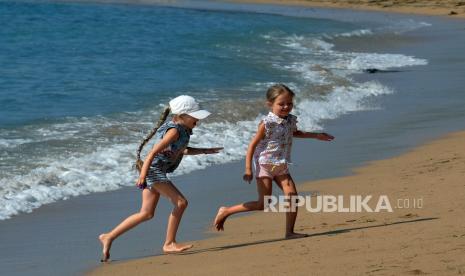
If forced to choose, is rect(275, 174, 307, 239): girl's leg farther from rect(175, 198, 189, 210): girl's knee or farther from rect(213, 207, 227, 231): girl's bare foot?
rect(175, 198, 189, 210): girl's knee

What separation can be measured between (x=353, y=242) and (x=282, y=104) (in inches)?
48.9

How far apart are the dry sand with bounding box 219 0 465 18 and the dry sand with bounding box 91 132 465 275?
1306 inches

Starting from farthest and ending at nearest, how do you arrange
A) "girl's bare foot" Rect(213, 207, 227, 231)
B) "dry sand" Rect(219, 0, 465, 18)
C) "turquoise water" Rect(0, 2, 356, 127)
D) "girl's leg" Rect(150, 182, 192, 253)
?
"dry sand" Rect(219, 0, 465, 18)
"turquoise water" Rect(0, 2, 356, 127)
"girl's bare foot" Rect(213, 207, 227, 231)
"girl's leg" Rect(150, 182, 192, 253)

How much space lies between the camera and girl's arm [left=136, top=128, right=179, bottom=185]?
22.3ft

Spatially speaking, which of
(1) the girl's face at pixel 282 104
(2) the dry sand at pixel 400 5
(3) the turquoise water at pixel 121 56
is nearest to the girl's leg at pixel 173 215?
(1) the girl's face at pixel 282 104

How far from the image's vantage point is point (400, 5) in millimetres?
46906

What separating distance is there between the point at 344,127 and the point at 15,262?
7.30m

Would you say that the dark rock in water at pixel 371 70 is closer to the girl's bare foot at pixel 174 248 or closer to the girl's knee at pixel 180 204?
the girl's knee at pixel 180 204

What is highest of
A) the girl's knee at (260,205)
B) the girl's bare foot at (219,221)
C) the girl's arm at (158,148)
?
the girl's arm at (158,148)

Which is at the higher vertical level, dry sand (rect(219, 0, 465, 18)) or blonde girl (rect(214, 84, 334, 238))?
blonde girl (rect(214, 84, 334, 238))

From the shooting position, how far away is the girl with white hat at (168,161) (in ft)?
22.5

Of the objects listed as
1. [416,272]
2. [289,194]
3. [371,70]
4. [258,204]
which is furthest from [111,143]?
[371,70]

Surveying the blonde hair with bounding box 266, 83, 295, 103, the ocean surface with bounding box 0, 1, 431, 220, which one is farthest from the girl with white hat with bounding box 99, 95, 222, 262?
Result: the ocean surface with bounding box 0, 1, 431, 220

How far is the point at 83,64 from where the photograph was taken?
21.7 meters
